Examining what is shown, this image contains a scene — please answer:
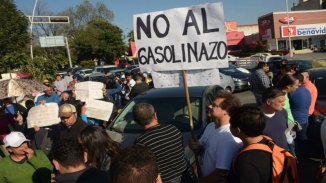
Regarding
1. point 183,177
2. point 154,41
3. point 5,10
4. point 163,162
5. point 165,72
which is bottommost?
point 183,177

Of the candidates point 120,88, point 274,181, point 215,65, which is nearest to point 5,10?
point 120,88

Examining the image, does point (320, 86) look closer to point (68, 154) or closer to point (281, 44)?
point (68, 154)

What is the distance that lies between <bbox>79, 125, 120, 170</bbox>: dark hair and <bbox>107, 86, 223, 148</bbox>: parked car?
1.69m

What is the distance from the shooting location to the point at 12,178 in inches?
140

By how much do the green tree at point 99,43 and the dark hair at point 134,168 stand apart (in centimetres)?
5640

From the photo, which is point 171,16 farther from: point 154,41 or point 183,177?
point 183,177

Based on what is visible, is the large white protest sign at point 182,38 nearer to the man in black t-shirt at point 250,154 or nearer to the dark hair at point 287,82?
the man in black t-shirt at point 250,154

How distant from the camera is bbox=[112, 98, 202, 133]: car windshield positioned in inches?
217

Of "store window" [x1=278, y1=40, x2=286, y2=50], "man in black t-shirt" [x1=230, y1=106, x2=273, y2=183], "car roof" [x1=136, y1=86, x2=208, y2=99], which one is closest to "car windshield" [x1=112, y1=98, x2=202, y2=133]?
"car roof" [x1=136, y1=86, x2=208, y2=99]

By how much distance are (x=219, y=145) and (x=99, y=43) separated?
56.4 metres

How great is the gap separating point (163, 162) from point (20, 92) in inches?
177

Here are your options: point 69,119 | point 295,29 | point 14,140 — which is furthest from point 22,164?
point 295,29

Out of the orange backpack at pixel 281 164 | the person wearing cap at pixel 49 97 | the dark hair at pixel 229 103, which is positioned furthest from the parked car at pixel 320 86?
the person wearing cap at pixel 49 97

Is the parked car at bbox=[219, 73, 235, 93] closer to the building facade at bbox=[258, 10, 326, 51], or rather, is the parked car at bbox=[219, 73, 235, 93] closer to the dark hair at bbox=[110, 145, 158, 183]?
the dark hair at bbox=[110, 145, 158, 183]
